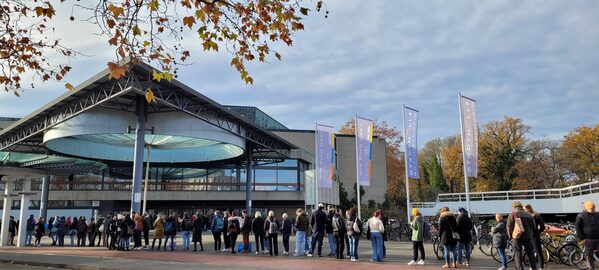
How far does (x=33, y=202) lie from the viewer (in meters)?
42.7

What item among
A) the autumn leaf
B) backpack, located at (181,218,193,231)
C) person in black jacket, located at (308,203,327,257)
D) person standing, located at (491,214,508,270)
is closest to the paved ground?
person in black jacket, located at (308,203,327,257)

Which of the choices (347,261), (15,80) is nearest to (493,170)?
(347,261)

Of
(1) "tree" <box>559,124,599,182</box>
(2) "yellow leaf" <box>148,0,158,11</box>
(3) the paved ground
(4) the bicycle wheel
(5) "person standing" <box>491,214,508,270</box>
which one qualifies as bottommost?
(3) the paved ground

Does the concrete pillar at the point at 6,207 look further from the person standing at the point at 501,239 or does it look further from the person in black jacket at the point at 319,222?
the person standing at the point at 501,239

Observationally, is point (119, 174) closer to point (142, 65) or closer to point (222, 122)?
point (222, 122)

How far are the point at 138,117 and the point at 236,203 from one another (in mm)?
20688

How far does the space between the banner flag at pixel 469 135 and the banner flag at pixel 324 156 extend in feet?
28.0

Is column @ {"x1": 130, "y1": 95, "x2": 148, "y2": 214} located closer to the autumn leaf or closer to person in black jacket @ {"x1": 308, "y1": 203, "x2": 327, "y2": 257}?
person in black jacket @ {"x1": 308, "y1": 203, "x2": 327, "y2": 257}

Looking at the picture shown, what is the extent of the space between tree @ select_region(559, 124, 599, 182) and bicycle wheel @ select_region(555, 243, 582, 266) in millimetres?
39627

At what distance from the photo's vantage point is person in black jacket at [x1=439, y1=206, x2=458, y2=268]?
1175 centimetres

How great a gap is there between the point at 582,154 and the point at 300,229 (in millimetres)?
42778

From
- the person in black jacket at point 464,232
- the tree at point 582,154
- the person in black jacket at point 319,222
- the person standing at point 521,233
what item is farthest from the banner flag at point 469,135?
the tree at point 582,154

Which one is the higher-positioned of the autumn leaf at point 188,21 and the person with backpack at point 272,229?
the autumn leaf at point 188,21

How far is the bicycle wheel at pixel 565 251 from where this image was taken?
39.0ft
